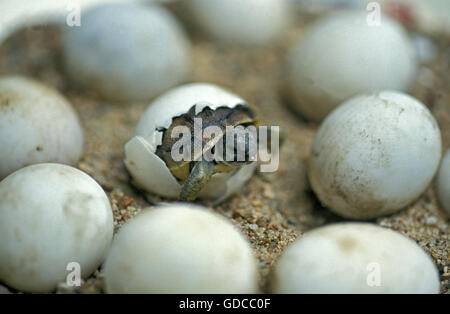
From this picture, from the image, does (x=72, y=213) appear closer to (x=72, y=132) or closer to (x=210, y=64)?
(x=72, y=132)

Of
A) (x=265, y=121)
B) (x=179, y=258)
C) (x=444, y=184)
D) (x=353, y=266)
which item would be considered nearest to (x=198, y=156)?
(x=179, y=258)

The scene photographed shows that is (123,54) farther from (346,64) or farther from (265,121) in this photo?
(346,64)

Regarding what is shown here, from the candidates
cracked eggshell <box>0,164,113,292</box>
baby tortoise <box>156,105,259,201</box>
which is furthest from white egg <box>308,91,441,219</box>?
cracked eggshell <box>0,164,113,292</box>

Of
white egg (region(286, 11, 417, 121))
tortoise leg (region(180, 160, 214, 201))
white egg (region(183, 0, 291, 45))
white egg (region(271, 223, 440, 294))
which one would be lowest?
white egg (region(271, 223, 440, 294))

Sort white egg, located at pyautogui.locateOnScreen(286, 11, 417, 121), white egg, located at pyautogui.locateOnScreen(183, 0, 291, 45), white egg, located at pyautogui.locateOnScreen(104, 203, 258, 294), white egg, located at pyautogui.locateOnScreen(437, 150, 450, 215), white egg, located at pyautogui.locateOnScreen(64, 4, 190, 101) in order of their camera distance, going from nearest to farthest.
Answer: white egg, located at pyautogui.locateOnScreen(104, 203, 258, 294)
white egg, located at pyautogui.locateOnScreen(437, 150, 450, 215)
white egg, located at pyautogui.locateOnScreen(286, 11, 417, 121)
white egg, located at pyautogui.locateOnScreen(64, 4, 190, 101)
white egg, located at pyautogui.locateOnScreen(183, 0, 291, 45)

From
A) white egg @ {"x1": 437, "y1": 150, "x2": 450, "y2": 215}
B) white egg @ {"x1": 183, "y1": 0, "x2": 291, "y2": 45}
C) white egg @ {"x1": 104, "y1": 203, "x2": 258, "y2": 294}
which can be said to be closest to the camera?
white egg @ {"x1": 104, "y1": 203, "x2": 258, "y2": 294}

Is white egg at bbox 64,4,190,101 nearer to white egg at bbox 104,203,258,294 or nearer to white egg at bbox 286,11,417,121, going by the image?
white egg at bbox 286,11,417,121
